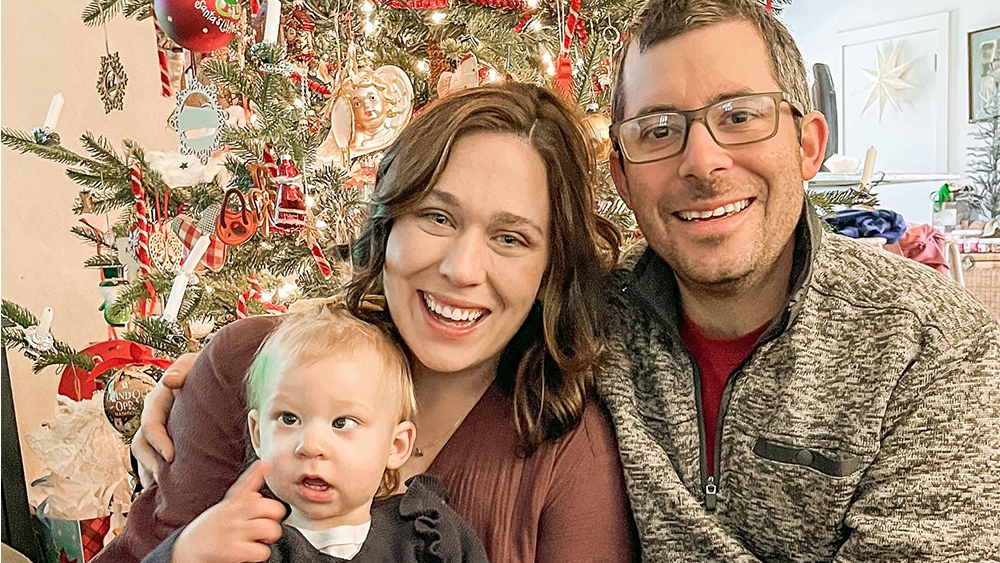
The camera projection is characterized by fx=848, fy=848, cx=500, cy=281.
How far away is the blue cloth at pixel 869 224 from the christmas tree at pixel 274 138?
0.47 metres

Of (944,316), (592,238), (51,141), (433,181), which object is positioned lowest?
(944,316)

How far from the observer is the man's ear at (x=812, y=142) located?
59.9 inches

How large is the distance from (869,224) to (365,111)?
162 cm

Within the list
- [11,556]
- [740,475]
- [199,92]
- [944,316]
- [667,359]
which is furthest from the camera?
[11,556]

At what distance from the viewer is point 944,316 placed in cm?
129

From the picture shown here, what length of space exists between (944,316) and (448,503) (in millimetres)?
849

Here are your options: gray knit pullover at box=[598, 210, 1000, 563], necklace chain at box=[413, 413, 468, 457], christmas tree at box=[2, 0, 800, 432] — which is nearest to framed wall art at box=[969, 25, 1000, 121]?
christmas tree at box=[2, 0, 800, 432]

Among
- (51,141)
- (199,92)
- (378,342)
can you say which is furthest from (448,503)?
(51,141)

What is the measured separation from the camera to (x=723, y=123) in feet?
4.69

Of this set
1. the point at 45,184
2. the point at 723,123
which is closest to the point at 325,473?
the point at 723,123

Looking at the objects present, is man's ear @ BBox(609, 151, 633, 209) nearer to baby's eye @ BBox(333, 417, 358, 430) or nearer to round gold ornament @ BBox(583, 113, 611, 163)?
round gold ornament @ BBox(583, 113, 611, 163)

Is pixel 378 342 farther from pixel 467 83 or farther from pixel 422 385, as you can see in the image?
pixel 467 83

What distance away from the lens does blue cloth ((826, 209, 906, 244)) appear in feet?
8.86

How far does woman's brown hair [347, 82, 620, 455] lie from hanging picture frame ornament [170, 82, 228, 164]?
36.1 inches
